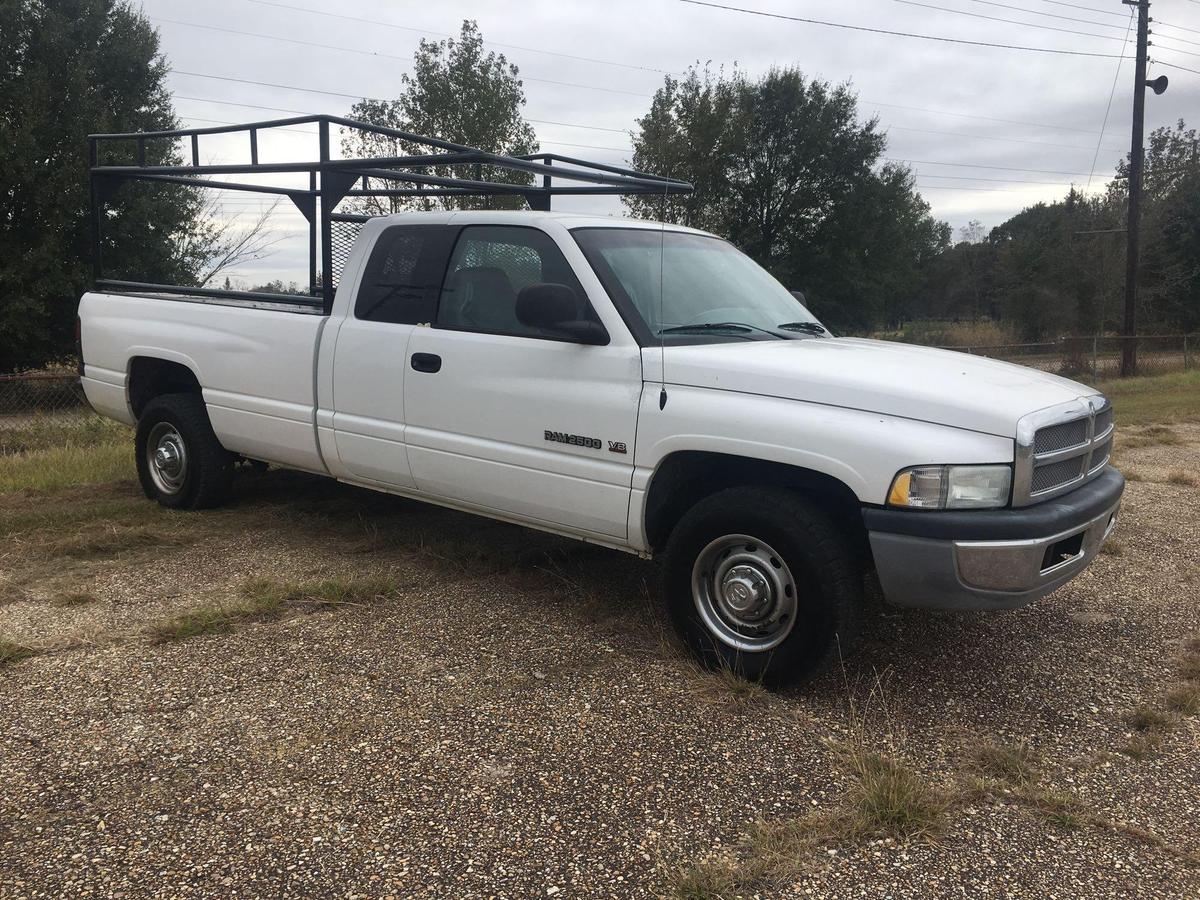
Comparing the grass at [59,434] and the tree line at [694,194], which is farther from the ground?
the tree line at [694,194]

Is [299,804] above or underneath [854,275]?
underneath

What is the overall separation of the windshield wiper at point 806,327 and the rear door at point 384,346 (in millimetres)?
1775

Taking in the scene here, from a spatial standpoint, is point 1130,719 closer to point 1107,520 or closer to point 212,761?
point 1107,520

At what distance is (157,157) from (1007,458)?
22032 millimetres

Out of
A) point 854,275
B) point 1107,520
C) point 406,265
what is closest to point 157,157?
point 406,265

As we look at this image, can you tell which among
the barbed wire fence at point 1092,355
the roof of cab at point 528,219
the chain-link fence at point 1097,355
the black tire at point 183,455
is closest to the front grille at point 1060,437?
the roof of cab at point 528,219

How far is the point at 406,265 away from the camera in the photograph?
5145 millimetres

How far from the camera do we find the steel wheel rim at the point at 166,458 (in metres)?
6.43

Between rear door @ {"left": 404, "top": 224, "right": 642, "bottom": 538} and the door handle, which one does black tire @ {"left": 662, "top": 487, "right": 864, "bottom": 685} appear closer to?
rear door @ {"left": 404, "top": 224, "right": 642, "bottom": 538}

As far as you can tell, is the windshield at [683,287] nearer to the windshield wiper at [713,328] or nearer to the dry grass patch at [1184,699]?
the windshield wiper at [713,328]

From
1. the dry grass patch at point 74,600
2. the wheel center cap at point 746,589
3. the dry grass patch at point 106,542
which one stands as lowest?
the dry grass patch at point 74,600

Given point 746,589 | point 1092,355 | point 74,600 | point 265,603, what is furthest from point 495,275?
point 1092,355

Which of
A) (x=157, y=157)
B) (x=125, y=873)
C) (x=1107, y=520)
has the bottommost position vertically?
(x=125, y=873)

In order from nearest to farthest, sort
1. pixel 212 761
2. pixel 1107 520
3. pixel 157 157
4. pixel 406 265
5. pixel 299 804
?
pixel 299 804 < pixel 212 761 < pixel 1107 520 < pixel 406 265 < pixel 157 157
